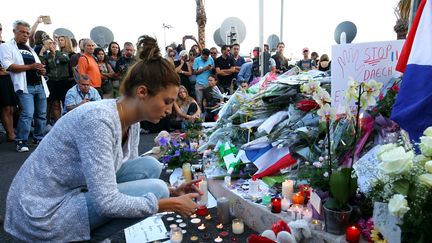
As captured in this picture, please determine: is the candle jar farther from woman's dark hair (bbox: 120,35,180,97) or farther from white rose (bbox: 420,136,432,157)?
white rose (bbox: 420,136,432,157)

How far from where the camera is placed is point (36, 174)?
5.25ft

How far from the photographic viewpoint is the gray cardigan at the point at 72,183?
1.50m

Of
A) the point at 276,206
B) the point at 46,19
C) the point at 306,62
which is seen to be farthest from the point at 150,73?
the point at 306,62

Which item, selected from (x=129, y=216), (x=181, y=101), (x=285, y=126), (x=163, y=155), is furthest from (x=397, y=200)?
(x=181, y=101)

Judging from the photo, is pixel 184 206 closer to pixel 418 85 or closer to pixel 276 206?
pixel 276 206

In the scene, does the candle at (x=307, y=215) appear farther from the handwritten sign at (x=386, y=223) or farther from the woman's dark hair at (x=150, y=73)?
the woman's dark hair at (x=150, y=73)

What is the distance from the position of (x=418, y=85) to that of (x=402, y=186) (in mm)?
866

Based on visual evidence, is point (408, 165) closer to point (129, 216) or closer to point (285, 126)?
point (129, 216)

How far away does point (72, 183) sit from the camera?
1662 millimetres

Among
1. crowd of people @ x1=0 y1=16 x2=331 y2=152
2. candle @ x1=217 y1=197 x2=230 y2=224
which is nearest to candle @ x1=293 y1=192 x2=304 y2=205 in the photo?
candle @ x1=217 y1=197 x2=230 y2=224

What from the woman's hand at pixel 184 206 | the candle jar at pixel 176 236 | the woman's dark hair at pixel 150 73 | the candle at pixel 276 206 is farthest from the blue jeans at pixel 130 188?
the candle at pixel 276 206

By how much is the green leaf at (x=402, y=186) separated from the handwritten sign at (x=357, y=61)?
132cm

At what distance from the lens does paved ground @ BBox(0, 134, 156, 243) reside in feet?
8.15

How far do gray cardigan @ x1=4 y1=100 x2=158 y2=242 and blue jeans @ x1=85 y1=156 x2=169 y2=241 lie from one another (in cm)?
6
